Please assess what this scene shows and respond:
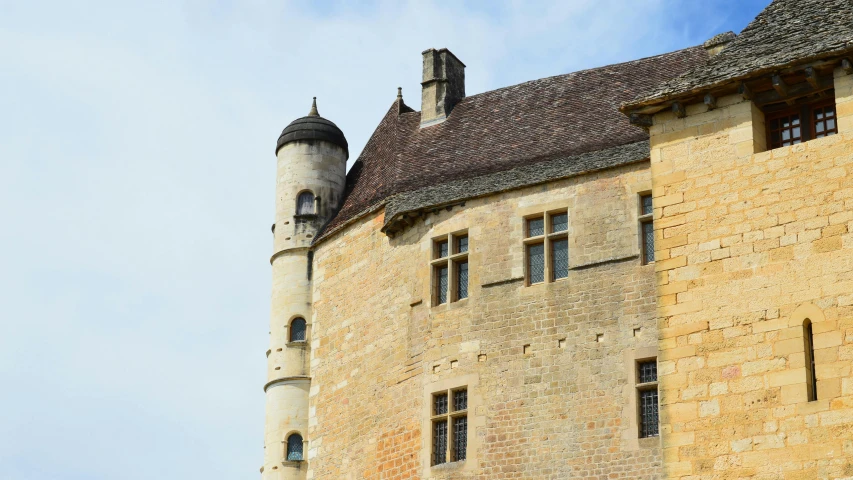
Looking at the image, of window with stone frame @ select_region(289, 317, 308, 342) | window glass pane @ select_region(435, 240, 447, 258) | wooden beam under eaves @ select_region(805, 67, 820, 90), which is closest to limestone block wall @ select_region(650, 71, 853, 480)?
wooden beam under eaves @ select_region(805, 67, 820, 90)

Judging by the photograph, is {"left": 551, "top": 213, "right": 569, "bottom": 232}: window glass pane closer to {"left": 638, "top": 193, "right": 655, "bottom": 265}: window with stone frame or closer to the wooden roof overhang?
{"left": 638, "top": 193, "right": 655, "bottom": 265}: window with stone frame

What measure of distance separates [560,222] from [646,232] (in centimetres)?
179

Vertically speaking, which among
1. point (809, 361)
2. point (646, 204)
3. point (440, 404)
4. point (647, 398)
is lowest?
point (809, 361)

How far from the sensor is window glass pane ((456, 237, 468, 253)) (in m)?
27.6

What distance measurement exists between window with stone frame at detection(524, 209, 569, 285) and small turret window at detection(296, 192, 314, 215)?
677 cm

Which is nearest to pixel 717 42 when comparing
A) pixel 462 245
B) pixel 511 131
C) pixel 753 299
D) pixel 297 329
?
pixel 511 131

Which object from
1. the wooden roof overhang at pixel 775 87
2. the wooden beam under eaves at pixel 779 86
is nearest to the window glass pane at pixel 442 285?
the wooden roof overhang at pixel 775 87

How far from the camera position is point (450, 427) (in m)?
26.3

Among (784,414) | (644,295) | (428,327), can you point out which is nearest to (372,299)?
(428,327)

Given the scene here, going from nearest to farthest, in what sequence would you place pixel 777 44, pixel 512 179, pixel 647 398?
pixel 777 44 → pixel 647 398 → pixel 512 179

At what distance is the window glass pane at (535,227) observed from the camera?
26742 mm

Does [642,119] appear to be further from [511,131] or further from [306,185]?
[306,185]

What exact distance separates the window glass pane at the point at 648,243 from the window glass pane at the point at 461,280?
3600 millimetres

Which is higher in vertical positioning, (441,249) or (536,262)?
(441,249)
